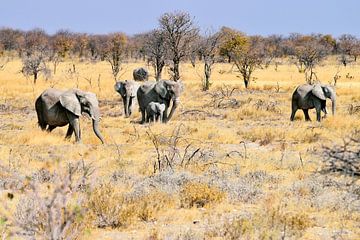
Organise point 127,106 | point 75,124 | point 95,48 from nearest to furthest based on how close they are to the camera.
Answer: point 75,124 → point 127,106 → point 95,48

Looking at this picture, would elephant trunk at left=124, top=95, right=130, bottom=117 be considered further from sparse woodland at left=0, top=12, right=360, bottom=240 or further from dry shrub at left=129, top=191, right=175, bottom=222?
dry shrub at left=129, top=191, right=175, bottom=222

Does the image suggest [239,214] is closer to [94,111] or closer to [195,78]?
[94,111]

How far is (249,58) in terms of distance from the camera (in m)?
30.2

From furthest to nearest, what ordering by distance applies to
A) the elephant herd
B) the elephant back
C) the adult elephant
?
the elephant back
the adult elephant
the elephant herd

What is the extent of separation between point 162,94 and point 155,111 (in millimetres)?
595

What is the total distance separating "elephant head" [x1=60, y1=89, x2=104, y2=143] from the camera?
12680 millimetres

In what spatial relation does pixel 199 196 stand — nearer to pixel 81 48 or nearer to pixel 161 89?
pixel 161 89

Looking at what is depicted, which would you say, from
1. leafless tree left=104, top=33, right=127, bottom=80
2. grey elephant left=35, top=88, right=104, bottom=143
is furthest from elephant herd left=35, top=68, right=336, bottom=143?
leafless tree left=104, top=33, right=127, bottom=80

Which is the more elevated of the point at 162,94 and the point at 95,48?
the point at 95,48

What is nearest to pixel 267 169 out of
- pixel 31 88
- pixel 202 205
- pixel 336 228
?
pixel 202 205

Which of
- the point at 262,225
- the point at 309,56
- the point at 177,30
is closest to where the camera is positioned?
the point at 262,225

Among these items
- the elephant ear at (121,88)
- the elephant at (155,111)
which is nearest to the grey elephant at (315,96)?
the elephant at (155,111)

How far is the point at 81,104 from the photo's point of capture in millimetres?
12883

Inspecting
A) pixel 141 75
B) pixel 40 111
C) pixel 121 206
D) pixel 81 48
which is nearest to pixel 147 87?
pixel 40 111
